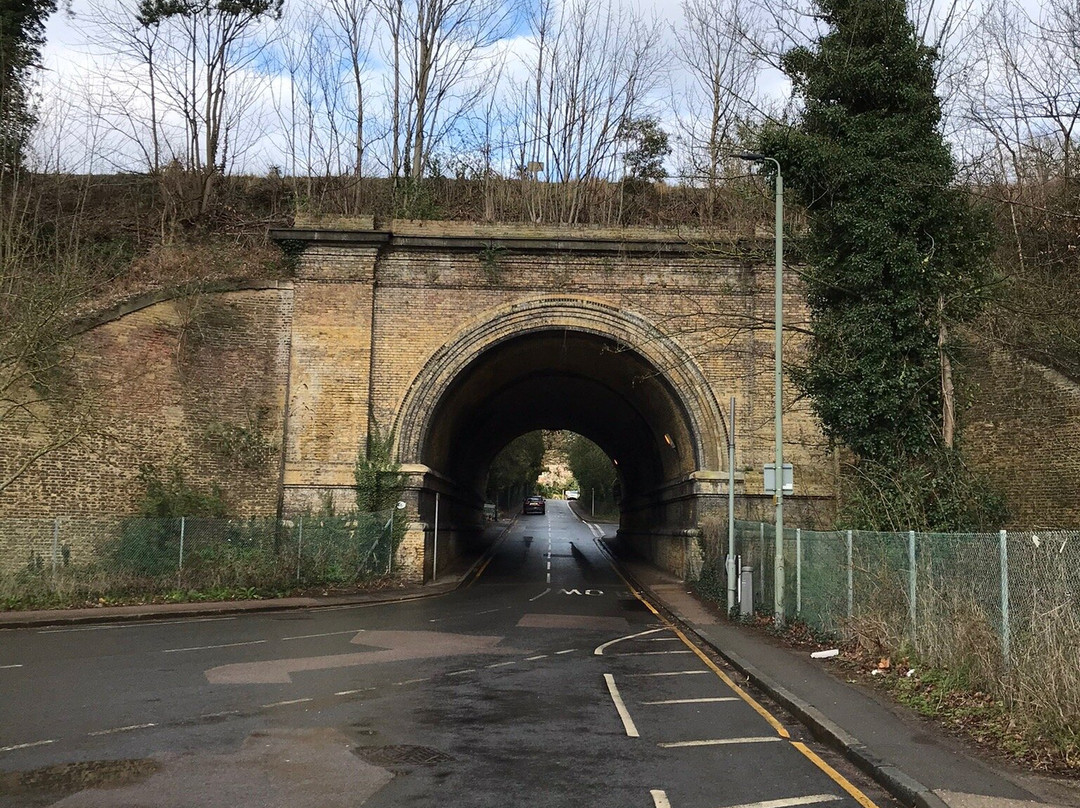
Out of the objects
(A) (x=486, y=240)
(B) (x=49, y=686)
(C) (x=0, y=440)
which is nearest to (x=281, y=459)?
(C) (x=0, y=440)

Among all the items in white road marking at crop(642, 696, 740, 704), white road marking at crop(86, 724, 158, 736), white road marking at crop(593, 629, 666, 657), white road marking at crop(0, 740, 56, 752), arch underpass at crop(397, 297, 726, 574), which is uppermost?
arch underpass at crop(397, 297, 726, 574)

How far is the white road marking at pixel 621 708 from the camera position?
789cm

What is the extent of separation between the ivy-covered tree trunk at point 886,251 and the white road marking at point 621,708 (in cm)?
636

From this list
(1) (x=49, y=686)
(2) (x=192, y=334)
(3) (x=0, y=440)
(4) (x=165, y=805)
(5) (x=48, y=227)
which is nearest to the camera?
(4) (x=165, y=805)

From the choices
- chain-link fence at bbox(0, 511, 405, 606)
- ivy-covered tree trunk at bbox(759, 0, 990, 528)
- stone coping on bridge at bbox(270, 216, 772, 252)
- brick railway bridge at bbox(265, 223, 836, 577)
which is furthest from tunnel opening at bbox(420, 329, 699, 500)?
ivy-covered tree trunk at bbox(759, 0, 990, 528)

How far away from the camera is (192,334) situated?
73.6ft

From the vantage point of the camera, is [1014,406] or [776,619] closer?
[776,619]

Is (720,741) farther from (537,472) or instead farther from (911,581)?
(537,472)

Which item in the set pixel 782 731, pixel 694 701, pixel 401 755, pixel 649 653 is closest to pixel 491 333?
pixel 649 653

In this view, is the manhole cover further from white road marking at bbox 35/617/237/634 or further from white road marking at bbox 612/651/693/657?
white road marking at bbox 35/617/237/634

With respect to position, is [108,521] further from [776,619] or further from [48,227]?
[776,619]

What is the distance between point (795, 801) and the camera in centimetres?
587

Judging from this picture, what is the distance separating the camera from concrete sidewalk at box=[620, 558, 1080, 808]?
5.83m

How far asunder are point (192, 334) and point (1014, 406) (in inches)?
812
